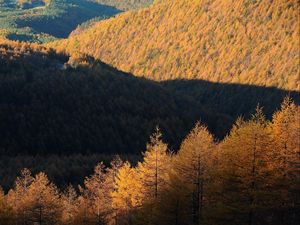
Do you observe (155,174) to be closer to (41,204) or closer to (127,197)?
(127,197)

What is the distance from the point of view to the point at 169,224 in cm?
5844

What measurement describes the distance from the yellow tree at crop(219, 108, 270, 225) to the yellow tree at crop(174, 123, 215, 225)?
4672 millimetres

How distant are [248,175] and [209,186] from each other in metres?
5.73

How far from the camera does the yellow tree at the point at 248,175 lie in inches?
1929

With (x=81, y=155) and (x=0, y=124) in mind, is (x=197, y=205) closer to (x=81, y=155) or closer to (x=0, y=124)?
(x=81, y=155)

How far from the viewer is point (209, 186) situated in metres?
53.6

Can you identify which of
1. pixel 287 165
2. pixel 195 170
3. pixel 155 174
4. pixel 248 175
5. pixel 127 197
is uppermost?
pixel 287 165

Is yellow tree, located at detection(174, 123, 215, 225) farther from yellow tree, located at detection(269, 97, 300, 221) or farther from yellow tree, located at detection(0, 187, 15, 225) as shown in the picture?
yellow tree, located at detection(0, 187, 15, 225)

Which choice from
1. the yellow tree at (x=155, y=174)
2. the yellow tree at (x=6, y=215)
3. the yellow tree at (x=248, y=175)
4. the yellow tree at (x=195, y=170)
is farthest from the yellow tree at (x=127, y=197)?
the yellow tree at (x=248, y=175)

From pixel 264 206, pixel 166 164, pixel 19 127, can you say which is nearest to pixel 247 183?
pixel 264 206

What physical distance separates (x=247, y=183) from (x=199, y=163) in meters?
7.54

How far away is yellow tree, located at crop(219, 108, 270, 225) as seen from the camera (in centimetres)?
4900

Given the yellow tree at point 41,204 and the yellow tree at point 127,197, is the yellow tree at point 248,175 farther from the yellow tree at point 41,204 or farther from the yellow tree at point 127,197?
the yellow tree at point 41,204

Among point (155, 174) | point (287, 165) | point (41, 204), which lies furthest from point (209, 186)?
point (41, 204)
